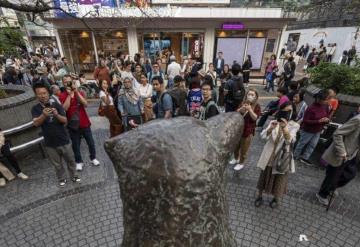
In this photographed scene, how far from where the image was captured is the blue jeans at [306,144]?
5512mm

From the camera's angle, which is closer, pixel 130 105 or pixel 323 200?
pixel 323 200

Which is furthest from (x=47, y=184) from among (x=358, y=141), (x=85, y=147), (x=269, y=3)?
(x=269, y=3)

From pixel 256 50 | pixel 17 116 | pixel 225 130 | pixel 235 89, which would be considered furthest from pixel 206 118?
pixel 256 50

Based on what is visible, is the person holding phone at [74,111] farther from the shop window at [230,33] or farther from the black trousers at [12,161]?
the shop window at [230,33]

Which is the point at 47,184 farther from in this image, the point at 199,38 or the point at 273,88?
the point at 199,38

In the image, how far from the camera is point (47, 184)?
5.10 m

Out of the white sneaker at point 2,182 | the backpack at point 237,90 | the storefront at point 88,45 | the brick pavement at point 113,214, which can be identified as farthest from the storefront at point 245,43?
the white sneaker at point 2,182

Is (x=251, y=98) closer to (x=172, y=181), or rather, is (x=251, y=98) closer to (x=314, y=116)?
(x=314, y=116)

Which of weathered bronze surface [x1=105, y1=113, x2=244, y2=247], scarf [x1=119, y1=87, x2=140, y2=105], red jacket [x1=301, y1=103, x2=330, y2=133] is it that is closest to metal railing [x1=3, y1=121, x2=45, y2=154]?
scarf [x1=119, y1=87, x2=140, y2=105]

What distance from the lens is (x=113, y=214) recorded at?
14.0ft

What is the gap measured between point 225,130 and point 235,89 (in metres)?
5.37

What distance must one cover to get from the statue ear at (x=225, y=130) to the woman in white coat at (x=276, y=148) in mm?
2802

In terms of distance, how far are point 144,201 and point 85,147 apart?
6.09 m

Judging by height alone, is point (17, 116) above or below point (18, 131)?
above
